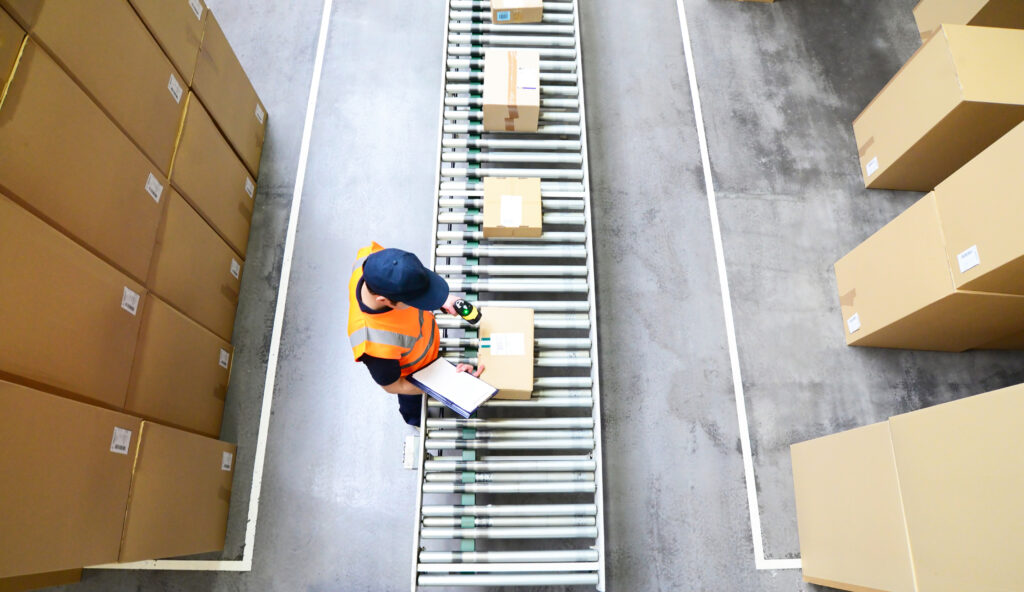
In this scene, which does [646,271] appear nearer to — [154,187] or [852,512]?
[852,512]

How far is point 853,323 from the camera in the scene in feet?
14.4

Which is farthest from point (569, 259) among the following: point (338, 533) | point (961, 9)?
point (961, 9)

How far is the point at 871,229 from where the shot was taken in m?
4.79

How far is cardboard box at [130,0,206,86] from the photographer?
3.45 metres

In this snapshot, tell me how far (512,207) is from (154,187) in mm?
2179

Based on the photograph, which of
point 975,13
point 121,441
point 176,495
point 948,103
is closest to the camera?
point 121,441

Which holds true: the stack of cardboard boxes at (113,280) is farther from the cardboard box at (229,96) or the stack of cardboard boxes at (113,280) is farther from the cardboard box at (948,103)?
the cardboard box at (948,103)

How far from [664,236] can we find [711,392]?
4.18 feet

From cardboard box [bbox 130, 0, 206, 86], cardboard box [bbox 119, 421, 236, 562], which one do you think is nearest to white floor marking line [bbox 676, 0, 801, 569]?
cardboard box [bbox 119, 421, 236, 562]

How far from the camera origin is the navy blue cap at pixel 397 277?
2.64 meters

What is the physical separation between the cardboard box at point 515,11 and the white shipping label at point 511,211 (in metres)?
1.82

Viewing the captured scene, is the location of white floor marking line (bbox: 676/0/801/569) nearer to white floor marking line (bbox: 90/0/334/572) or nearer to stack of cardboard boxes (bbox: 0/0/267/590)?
white floor marking line (bbox: 90/0/334/572)

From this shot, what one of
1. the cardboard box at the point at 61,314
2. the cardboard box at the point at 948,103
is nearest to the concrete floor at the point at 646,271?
the cardboard box at the point at 948,103

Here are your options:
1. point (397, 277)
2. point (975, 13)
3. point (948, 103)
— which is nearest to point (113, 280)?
point (397, 277)
